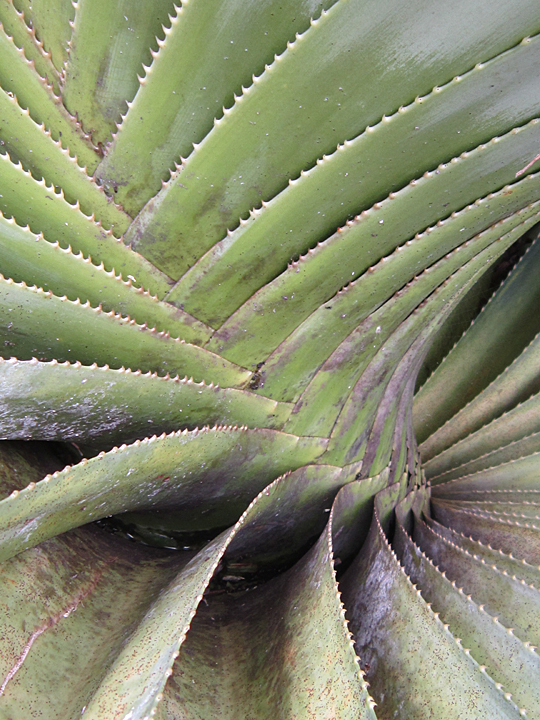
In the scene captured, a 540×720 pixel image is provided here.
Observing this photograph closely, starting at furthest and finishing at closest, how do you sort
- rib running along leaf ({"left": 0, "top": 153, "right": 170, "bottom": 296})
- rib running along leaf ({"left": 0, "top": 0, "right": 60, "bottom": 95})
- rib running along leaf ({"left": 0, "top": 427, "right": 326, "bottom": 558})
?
rib running along leaf ({"left": 0, "top": 0, "right": 60, "bottom": 95}), rib running along leaf ({"left": 0, "top": 153, "right": 170, "bottom": 296}), rib running along leaf ({"left": 0, "top": 427, "right": 326, "bottom": 558})

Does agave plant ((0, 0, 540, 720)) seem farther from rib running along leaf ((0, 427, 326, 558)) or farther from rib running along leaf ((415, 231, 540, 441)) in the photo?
rib running along leaf ((415, 231, 540, 441))

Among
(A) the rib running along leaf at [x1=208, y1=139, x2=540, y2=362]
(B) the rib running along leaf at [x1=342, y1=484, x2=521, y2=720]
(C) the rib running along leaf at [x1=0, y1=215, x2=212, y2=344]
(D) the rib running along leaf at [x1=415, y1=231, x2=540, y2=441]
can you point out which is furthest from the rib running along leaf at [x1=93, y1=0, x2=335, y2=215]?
(D) the rib running along leaf at [x1=415, y1=231, x2=540, y2=441]

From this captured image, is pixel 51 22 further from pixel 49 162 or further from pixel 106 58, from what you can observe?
pixel 49 162

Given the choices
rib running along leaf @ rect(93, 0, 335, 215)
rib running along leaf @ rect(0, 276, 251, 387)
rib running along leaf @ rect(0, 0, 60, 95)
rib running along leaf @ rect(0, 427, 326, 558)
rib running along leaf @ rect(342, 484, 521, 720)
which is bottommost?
rib running along leaf @ rect(342, 484, 521, 720)

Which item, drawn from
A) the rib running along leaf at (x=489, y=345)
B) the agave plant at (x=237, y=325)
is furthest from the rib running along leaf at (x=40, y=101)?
the rib running along leaf at (x=489, y=345)

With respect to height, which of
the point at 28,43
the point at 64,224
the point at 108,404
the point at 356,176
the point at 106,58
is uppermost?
the point at 28,43

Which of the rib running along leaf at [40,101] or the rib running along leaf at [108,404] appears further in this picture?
the rib running along leaf at [40,101]

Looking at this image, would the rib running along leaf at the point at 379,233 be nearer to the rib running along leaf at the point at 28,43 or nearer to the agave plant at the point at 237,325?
the agave plant at the point at 237,325

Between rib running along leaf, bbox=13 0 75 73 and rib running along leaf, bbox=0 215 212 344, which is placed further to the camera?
rib running along leaf, bbox=13 0 75 73

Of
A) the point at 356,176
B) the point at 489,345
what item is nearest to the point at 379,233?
the point at 356,176

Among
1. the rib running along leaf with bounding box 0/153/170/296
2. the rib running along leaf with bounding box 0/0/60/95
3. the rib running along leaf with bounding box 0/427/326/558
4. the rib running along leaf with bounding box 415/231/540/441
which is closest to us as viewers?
the rib running along leaf with bounding box 0/427/326/558
